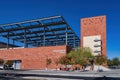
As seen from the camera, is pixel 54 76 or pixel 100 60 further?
pixel 100 60

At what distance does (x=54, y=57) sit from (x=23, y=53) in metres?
14.9

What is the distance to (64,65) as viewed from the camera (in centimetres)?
8388

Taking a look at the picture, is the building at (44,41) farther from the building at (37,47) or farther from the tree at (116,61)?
the tree at (116,61)

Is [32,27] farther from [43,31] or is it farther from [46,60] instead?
[46,60]

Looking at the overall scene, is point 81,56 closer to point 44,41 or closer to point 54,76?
point 44,41

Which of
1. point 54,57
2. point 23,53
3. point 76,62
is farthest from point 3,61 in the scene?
point 76,62

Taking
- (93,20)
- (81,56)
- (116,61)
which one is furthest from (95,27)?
(116,61)

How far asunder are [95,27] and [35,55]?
26542 mm

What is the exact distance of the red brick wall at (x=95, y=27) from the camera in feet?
301

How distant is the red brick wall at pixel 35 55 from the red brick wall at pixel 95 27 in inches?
544

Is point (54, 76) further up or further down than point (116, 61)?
further down

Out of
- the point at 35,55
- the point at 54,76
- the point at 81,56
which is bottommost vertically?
the point at 54,76

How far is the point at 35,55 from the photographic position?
91875mm

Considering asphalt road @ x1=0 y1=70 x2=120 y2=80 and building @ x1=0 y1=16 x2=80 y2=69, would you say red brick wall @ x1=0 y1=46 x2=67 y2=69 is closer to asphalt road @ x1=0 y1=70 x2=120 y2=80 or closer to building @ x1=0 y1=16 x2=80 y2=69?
building @ x1=0 y1=16 x2=80 y2=69
